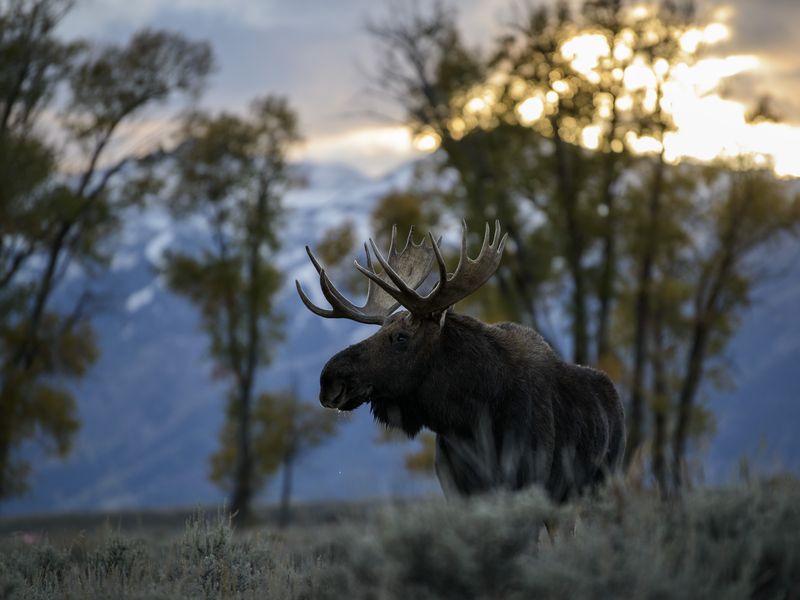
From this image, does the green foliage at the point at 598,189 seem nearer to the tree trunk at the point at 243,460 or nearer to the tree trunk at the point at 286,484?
the tree trunk at the point at 243,460

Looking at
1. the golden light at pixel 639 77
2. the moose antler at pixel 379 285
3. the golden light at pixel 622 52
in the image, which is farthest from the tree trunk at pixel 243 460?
the moose antler at pixel 379 285

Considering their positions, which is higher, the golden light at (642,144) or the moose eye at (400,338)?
the golden light at (642,144)

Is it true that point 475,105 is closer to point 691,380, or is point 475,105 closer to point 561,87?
point 561,87

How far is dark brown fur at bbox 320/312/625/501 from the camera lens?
687 cm

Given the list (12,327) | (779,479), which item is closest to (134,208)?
(12,327)

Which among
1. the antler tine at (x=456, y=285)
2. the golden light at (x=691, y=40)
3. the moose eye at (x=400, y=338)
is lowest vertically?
the moose eye at (x=400, y=338)

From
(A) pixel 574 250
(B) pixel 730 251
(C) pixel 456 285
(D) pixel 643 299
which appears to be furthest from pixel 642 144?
(C) pixel 456 285

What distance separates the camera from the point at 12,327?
23.8 meters

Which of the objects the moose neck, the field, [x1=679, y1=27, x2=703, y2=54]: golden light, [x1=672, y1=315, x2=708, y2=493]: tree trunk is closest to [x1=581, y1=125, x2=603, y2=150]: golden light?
[x1=679, y1=27, x2=703, y2=54]: golden light

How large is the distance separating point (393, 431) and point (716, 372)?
2419cm

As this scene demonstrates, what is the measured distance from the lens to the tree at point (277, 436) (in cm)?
3689

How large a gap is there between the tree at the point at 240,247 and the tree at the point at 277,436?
4954 mm

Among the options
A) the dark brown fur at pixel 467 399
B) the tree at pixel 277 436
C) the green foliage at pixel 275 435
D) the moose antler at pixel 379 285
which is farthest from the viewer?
the tree at pixel 277 436

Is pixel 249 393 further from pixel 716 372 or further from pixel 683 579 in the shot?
pixel 683 579
